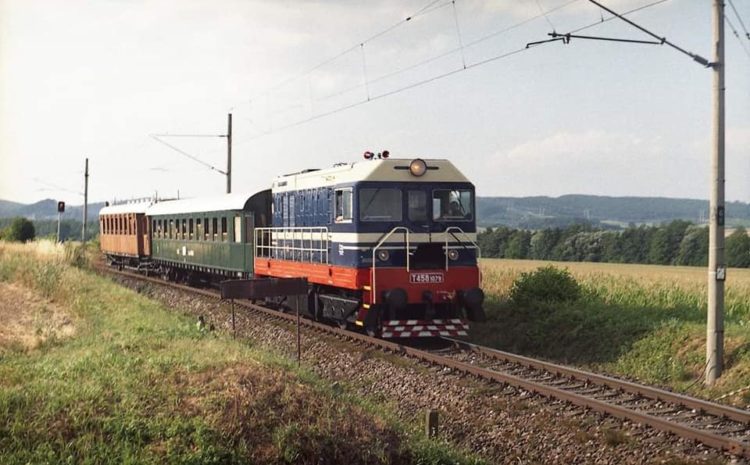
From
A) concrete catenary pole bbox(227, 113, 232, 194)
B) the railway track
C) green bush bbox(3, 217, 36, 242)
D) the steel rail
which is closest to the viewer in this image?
the railway track

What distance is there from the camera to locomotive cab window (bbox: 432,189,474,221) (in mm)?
17000

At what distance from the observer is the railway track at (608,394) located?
981cm

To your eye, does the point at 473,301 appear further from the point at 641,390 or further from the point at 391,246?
the point at 641,390

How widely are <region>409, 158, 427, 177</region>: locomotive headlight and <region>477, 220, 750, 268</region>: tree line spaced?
45.7 m

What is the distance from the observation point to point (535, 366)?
1390 centimetres

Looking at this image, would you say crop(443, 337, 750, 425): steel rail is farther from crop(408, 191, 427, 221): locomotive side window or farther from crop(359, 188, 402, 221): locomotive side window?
crop(359, 188, 402, 221): locomotive side window

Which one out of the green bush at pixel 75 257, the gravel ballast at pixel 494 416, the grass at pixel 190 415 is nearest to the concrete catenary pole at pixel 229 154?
the green bush at pixel 75 257

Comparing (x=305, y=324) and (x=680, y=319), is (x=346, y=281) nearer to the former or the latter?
(x=305, y=324)

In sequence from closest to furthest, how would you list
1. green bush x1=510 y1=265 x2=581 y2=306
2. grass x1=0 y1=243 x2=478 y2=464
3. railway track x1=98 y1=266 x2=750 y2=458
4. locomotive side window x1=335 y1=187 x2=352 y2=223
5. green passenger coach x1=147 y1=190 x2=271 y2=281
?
grass x1=0 y1=243 x2=478 y2=464, railway track x1=98 y1=266 x2=750 y2=458, locomotive side window x1=335 y1=187 x2=352 y2=223, green bush x1=510 y1=265 x2=581 y2=306, green passenger coach x1=147 y1=190 x2=271 y2=281

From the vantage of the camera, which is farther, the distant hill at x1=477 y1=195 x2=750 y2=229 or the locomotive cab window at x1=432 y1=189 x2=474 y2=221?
the distant hill at x1=477 y1=195 x2=750 y2=229

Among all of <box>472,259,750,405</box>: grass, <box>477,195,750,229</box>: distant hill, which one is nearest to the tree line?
<box>472,259,750,405</box>: grass

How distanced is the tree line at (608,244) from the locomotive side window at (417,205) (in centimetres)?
4554

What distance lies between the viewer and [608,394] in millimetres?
12055

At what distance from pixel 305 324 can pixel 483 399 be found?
828cm
